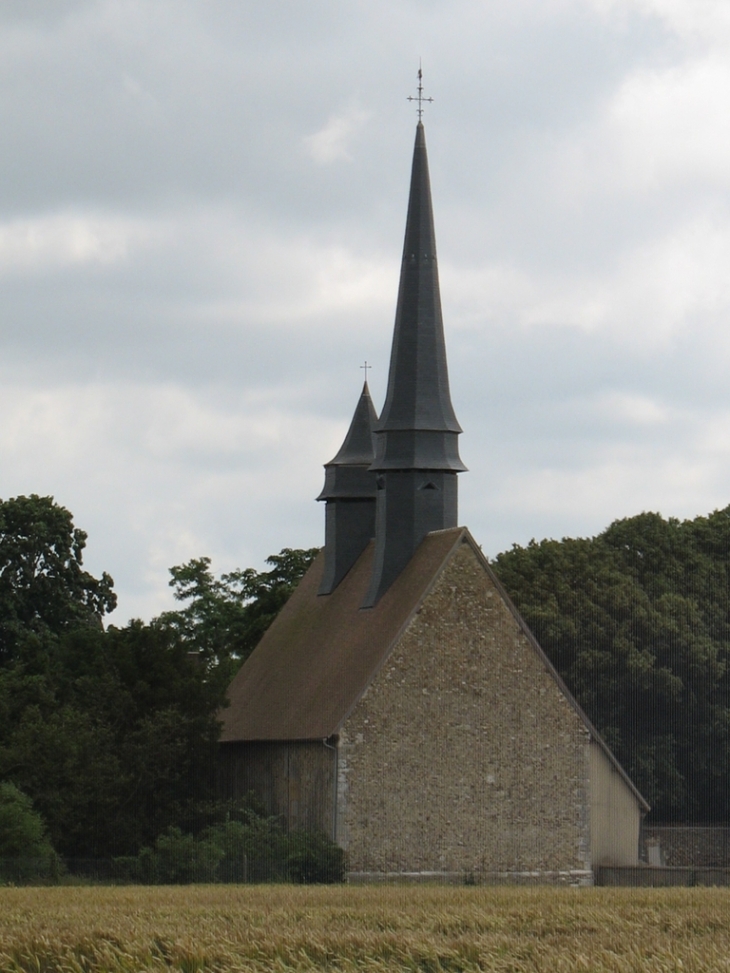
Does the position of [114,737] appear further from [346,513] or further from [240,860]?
[346,513]

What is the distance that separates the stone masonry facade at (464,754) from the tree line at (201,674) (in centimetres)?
273

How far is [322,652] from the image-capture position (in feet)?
145

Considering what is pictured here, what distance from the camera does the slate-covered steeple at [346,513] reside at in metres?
48.9

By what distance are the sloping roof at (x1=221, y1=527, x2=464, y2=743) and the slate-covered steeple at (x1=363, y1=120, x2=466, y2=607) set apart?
24.9 inches

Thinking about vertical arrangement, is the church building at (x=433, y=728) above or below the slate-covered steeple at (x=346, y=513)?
below

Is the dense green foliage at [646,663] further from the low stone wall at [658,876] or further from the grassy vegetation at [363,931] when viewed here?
the grassy vegetation at [363,931]

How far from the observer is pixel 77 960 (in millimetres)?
23453

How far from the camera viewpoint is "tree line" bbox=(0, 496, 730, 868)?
4038 centimetres

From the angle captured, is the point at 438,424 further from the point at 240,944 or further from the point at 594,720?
the point at 240,944

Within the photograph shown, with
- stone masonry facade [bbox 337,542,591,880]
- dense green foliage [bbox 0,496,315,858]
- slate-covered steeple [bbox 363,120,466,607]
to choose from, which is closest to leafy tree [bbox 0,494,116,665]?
dense green foliage [bbox 0,496,315,858]

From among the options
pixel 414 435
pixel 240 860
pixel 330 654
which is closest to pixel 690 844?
pixel 330 654

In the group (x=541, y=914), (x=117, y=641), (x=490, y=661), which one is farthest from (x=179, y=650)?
(x=541, y=914)

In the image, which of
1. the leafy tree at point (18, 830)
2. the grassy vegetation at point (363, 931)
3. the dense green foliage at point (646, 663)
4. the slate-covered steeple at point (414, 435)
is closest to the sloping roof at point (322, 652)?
the slate-covered steeple at point (414, 435)

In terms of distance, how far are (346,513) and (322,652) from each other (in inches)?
237
